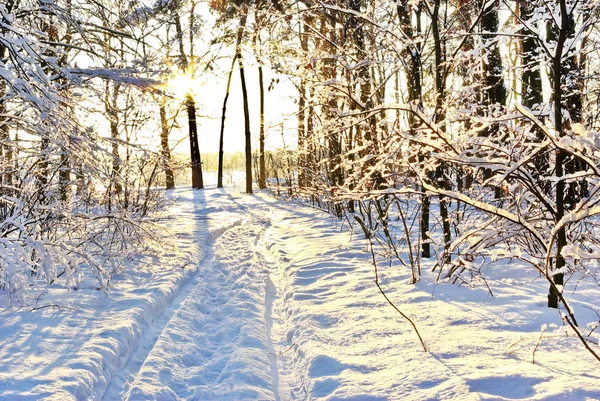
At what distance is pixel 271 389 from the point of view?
117 inches

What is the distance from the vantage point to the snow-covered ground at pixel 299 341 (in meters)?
2.60

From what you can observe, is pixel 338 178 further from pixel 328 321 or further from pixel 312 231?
pixel 328 321

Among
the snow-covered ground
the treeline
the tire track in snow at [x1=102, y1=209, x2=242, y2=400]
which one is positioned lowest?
the tire track in snow at [x1=102, y1=209, x2=242, y2=400]

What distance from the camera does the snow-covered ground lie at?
8.52 ft

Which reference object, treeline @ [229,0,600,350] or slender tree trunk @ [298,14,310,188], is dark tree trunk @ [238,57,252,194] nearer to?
slender tree trunk @ [298,14,310,188]

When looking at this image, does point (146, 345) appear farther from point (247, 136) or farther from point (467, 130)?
point (247, 136)

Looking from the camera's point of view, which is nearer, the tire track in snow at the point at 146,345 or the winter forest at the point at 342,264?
the winter forest at the point at 342,264

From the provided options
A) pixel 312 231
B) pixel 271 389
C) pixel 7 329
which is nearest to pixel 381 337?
pixel 271 389

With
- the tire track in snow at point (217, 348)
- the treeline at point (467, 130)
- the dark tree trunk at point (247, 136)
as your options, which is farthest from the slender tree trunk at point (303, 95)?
the dark tree trunk at point (247, 136)

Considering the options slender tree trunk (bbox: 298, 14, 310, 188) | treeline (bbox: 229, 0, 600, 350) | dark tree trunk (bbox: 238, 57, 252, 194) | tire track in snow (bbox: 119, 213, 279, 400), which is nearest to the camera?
treeline (bbox: 229, 0, 600, 350)

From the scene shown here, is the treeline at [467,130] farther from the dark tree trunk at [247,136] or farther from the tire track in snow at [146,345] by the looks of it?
the dark tree trunk at [247,136]

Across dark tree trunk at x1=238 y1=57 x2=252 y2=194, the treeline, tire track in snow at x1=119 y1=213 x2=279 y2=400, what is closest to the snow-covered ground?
tire track in snow at x1=119 y1=213 x2=279 y2=400

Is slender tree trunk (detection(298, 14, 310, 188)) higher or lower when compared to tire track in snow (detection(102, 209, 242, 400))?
higher

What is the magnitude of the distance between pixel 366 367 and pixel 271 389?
0.71 meters
